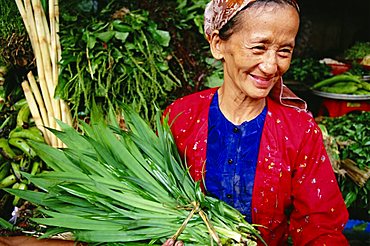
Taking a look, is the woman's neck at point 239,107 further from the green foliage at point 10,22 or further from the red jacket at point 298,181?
the green foliage at point 10,22

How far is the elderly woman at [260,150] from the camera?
1.69m

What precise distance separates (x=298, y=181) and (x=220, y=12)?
0.67m

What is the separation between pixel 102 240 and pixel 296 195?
2.41 feet

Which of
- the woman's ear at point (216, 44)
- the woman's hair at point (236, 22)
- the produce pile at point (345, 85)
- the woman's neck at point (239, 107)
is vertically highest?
the woman's hair at point (236, 22)

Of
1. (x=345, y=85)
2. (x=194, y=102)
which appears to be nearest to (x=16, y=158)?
(x=194, y=102)

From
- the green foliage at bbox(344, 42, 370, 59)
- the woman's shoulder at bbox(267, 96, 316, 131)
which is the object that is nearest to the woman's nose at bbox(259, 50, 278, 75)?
the woman's shoulder at bbox(267, 96, 316, 131)

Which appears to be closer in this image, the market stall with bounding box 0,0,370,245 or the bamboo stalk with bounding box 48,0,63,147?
the market stall with bounding box 0,0,370,245

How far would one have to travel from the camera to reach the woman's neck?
1.81 meters

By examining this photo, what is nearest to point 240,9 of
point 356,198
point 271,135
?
point 271,135

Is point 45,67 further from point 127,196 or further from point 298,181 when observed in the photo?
point 298,181

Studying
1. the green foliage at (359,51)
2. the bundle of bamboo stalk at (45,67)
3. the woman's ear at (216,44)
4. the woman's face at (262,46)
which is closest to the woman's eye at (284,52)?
the woman's face at (262,46)

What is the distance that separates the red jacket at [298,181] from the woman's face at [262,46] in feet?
0.63

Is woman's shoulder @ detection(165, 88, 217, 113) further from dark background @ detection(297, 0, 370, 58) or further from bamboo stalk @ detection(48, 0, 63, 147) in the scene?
dark background @ detection(297, 0, 370, 58)

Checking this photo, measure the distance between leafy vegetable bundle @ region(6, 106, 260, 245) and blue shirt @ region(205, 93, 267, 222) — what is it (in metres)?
0.14
